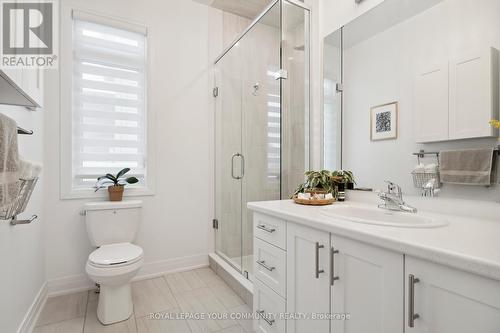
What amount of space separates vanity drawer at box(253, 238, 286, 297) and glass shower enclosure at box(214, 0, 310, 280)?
0.59 m

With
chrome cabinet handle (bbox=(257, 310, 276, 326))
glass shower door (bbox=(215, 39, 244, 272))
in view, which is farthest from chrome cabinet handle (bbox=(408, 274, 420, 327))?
glass shower door (bbox=(215, 39, 244, 272))

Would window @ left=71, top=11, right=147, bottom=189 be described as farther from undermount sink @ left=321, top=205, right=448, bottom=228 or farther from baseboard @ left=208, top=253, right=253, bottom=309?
undermount sink @ left=321, top=205, right=448, bottom=228

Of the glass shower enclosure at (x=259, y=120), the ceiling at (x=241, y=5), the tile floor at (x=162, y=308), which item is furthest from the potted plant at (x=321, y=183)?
the ceiling at (x=241, y=5)

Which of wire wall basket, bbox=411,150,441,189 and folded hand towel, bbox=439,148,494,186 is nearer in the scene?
folded hand towel, bbox=439,148,494,186

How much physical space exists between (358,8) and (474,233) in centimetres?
145

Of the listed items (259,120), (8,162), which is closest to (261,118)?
(259,120)

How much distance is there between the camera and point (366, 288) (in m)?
0.90

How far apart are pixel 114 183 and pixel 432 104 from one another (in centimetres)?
233

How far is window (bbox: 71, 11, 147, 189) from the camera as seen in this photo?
225cm

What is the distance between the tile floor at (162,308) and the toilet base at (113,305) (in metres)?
0.04

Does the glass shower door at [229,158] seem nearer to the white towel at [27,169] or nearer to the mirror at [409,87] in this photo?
the mirror at [409,87]

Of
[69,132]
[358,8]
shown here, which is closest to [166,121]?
[69,132]

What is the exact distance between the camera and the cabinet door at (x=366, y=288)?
2.64 ft

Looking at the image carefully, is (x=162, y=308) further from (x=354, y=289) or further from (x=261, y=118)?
(x=261, y=118)
